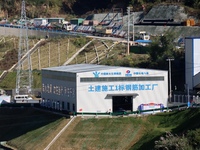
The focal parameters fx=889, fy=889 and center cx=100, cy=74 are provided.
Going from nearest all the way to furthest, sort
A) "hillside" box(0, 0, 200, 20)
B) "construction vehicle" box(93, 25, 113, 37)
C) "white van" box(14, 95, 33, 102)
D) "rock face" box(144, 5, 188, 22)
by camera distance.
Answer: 1. "white van" box(14, 95, 33, 102)
2. "rock face" box(144, 5, 188, 22)
3. "construction vehicle" box(93, 25, 113, 37)
4. "hillside" box(0, 0, 200, 20)

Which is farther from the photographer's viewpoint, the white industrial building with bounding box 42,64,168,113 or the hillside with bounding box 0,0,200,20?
the hillside with bounding box 0,0,200,20

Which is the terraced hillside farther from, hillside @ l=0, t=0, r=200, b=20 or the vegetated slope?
hillside @ l=0, t=0, r=200, b=20

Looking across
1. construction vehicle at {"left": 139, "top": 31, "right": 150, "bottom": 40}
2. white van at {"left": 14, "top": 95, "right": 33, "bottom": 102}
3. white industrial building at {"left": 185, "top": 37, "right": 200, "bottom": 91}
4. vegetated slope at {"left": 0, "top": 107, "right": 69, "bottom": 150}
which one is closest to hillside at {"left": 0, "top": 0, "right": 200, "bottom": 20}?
construction vehicle at {"left": 139, "top": 31, "right": 150, "bottom": 40}

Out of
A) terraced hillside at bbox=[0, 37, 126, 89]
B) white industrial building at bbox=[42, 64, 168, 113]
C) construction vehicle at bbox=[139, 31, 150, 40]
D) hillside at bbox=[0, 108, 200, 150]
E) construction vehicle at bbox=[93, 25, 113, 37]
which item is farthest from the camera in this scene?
construction vehicle at bbox=[93, 25, 113, 37]

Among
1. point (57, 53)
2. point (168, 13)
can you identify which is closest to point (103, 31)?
point (168, 13)

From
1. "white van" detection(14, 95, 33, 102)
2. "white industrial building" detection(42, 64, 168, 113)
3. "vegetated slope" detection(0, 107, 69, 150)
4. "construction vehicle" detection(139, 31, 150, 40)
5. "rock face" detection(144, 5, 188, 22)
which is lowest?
"vegetated slope" detection(0, 107, 69, 150)

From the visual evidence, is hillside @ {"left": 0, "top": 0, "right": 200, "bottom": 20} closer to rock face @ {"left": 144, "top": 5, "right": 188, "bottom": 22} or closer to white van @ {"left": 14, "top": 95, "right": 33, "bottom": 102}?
rock face @ {"left": 144, "top": 5, "right": 188, "bottom": 22}

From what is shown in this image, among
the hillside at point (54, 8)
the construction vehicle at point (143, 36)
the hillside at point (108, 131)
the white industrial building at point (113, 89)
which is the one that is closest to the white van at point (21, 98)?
the white industrial building at point (113, 89)

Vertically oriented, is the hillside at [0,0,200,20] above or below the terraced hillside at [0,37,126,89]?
above

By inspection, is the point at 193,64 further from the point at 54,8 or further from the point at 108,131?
the point at 54,8
